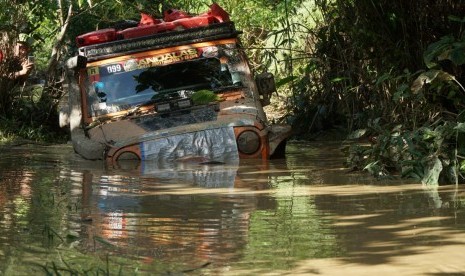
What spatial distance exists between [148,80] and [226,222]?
4110 mm

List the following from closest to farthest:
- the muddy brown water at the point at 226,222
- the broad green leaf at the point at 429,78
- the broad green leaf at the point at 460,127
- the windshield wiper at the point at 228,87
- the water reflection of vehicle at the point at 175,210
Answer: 1. the muddy brown water at the point at 226,222
2. the water reflection of vehicle at the point at 175,210
3. the broad green leaf at the point at 460,127
4. the broad green leaf at the point at 429,78
5. the windshield wiper at the point at 228,87

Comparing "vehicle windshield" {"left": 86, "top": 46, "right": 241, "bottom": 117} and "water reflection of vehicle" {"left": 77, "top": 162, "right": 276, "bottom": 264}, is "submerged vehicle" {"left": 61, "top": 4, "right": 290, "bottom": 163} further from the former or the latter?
"water reflection of vehicle" {"left": 77, "top": 162, "right": 276, "bottom": 264}

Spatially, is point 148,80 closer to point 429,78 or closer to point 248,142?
point 248,142

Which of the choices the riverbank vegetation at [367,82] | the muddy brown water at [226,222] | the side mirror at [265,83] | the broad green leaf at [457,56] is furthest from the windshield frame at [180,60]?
the broad green leaf at [457,56]

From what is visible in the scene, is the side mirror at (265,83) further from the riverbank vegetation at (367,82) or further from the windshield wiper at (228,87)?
the riverbank vegetation at (367,82)

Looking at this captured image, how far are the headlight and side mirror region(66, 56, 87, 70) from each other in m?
2.00

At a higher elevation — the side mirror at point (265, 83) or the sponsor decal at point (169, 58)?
the sponsor decal at point (169, 58)

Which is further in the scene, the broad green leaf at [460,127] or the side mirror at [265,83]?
the side mirror at [265,83]

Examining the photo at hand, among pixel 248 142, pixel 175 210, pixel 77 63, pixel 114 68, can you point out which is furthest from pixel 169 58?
pixel 175 210

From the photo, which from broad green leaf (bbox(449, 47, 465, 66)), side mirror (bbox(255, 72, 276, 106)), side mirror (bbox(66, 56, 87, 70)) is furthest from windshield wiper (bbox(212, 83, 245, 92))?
broad green leaf (bbox(449, 47, 465, 66))

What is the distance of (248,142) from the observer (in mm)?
8086

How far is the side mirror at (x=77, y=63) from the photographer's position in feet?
29.1

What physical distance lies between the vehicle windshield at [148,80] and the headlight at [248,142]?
0.94m

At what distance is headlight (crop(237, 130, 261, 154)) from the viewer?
317 inches
